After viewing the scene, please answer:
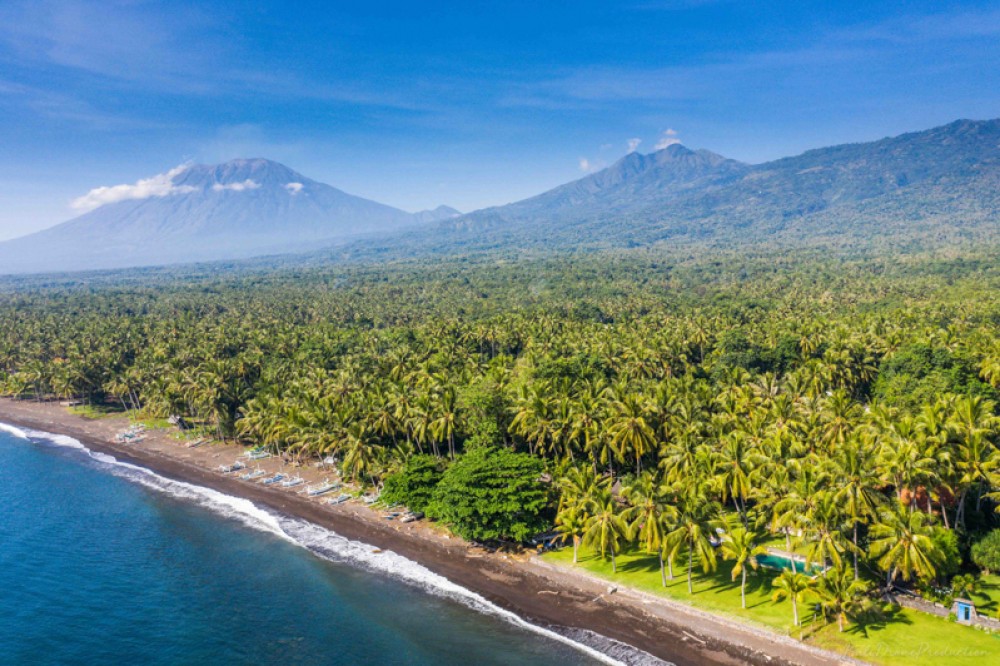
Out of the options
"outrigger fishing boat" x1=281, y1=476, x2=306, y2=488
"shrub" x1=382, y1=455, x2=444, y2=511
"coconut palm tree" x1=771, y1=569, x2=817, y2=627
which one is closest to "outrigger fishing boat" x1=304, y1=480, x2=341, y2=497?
"outrigger fishing boat" x1=281, y1=476, x2=306, y2=488

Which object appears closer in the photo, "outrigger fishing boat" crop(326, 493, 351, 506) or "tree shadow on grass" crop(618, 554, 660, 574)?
"tree shadow on grass" crop(618, 554, 660, 574)

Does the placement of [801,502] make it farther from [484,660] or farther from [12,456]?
[12,456]

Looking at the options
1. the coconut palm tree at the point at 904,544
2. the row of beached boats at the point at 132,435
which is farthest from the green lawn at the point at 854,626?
the row of beached boats at the point at 132,435

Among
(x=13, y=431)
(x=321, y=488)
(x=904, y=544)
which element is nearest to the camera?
(x=904, y=544)

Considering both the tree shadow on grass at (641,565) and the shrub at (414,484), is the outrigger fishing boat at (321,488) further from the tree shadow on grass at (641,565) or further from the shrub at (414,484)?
the tree shadow on grass at (641,565)

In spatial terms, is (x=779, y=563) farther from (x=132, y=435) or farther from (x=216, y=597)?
(x=132, y=435)

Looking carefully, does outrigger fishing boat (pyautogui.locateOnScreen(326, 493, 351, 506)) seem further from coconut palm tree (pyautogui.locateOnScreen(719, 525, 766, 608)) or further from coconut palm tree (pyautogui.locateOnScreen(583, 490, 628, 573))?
coconut palm tree (pyautogui.locateOnScreen(719, 525, 766, 608))

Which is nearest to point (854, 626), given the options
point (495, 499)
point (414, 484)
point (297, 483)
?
point (495, 499)
